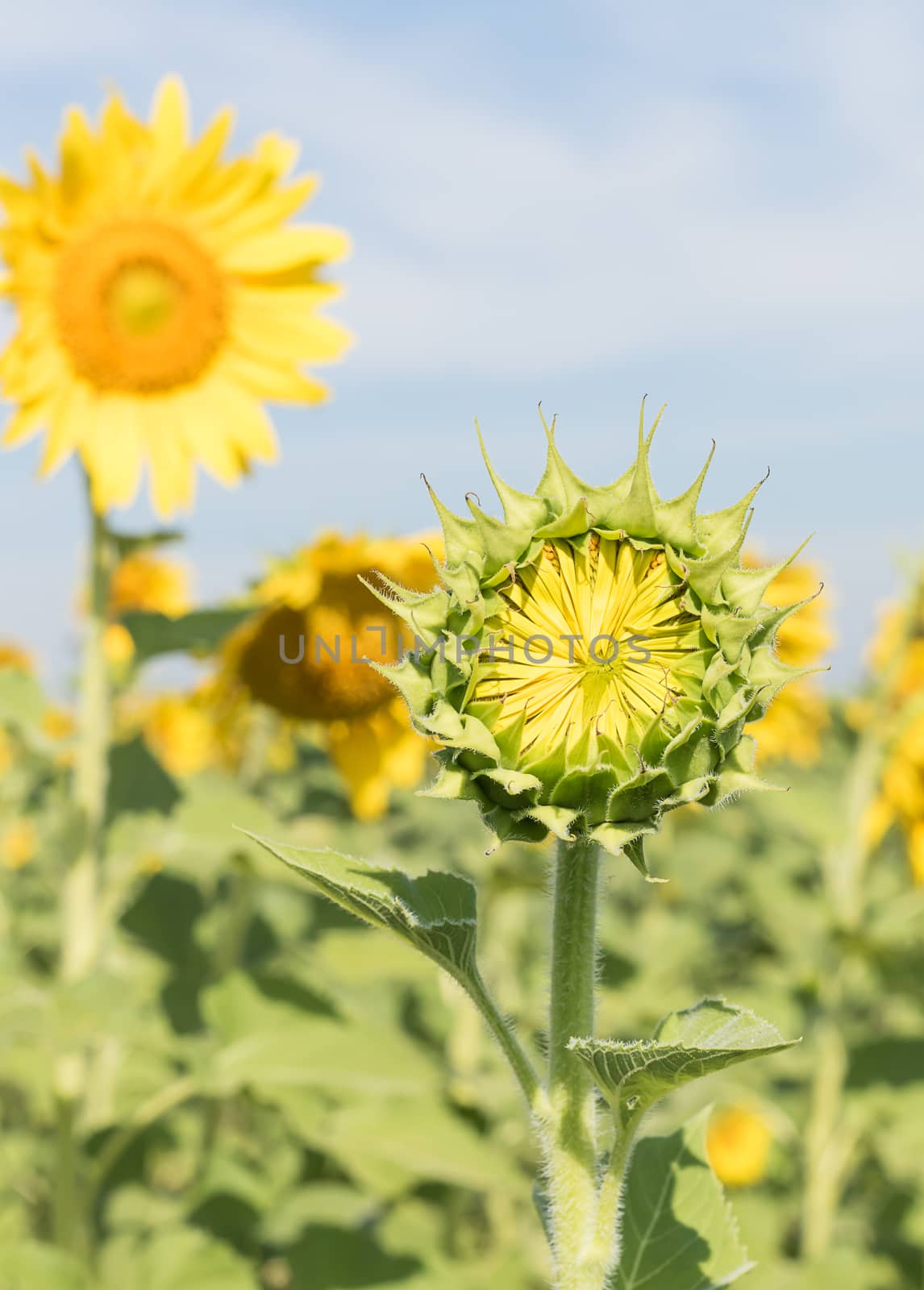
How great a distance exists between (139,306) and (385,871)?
2.45m

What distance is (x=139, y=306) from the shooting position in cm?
338

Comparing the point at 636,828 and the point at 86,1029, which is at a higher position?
the point at 636,828

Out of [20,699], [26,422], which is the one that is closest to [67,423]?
[26,422]

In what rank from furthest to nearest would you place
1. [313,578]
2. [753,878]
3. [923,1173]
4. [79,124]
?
[753,878]
[923,1173]
[313,578]
[79,124]

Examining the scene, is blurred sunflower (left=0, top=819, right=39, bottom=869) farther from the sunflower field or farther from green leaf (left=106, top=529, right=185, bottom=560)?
green leaf (left=106, top=529, right=185, bottom=560)

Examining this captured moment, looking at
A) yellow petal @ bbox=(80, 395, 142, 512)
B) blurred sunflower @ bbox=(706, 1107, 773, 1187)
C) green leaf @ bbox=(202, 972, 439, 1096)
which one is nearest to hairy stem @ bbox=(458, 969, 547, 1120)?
green leaf @ bbox=(202, 972, 439, 1096)

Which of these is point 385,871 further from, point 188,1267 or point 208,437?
point 208,437

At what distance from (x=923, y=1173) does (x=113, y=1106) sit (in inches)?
92.6

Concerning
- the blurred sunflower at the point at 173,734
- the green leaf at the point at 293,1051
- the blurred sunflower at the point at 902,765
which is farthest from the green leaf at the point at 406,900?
the blurred sunflower at the point at 173,734

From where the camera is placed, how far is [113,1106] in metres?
3.71

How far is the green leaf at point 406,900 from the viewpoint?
3.94 ft

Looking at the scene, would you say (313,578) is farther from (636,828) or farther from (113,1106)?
(636,828)

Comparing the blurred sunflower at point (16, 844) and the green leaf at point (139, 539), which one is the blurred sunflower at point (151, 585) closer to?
the blurred sunflower at point (16, 844)

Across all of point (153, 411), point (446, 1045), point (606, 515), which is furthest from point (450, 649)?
point (446, 1045)
